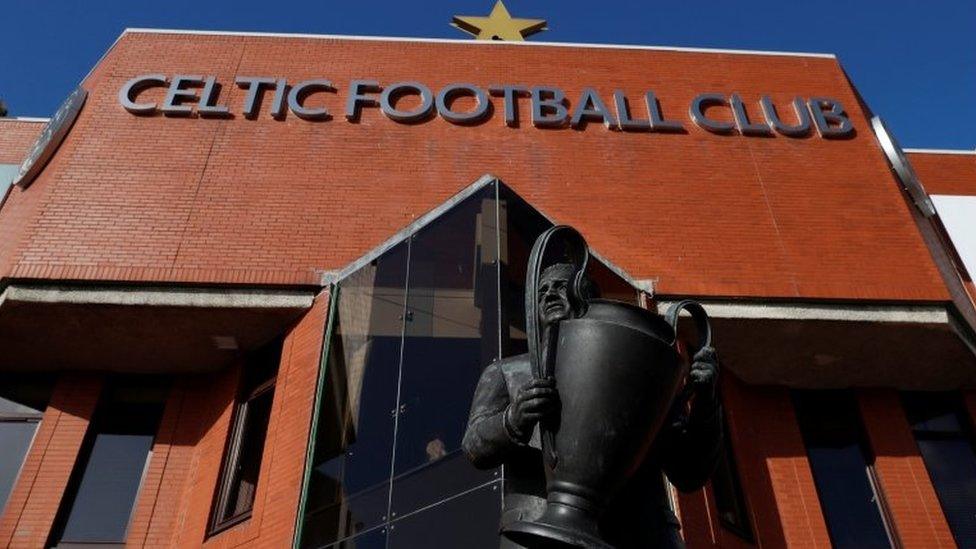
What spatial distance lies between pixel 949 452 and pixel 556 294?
1012cm

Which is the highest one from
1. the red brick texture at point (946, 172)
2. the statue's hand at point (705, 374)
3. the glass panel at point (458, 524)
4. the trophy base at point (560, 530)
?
the red brick texture at point (946, 172)

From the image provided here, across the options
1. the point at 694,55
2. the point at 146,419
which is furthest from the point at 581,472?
the point at 694,55

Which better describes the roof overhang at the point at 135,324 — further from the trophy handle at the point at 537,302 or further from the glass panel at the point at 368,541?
the trophy handle at the point at 537,302

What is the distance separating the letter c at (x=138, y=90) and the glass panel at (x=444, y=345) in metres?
5.55

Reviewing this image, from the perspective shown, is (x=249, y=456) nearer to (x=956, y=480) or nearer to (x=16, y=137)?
(x=16, y=137)

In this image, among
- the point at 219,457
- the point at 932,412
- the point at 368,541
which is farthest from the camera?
the point at 932,412

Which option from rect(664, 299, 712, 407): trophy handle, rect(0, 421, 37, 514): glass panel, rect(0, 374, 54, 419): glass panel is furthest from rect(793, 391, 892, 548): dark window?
rect(0, 374, 54, 419): glass panel

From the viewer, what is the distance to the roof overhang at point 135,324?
8.92 meters

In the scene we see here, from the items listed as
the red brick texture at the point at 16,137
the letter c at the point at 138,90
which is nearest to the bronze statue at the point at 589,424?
the letter c at the point at 138,90

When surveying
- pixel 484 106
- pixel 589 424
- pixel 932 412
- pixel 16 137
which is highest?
pixel 16 137

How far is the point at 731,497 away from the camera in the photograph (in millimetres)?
9289

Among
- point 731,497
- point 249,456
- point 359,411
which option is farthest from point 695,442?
point 249,456

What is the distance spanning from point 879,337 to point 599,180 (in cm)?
403

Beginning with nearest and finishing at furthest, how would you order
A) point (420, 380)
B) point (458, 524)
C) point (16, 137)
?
point (458, 524) < point (420, 380) < point (16, 137)
